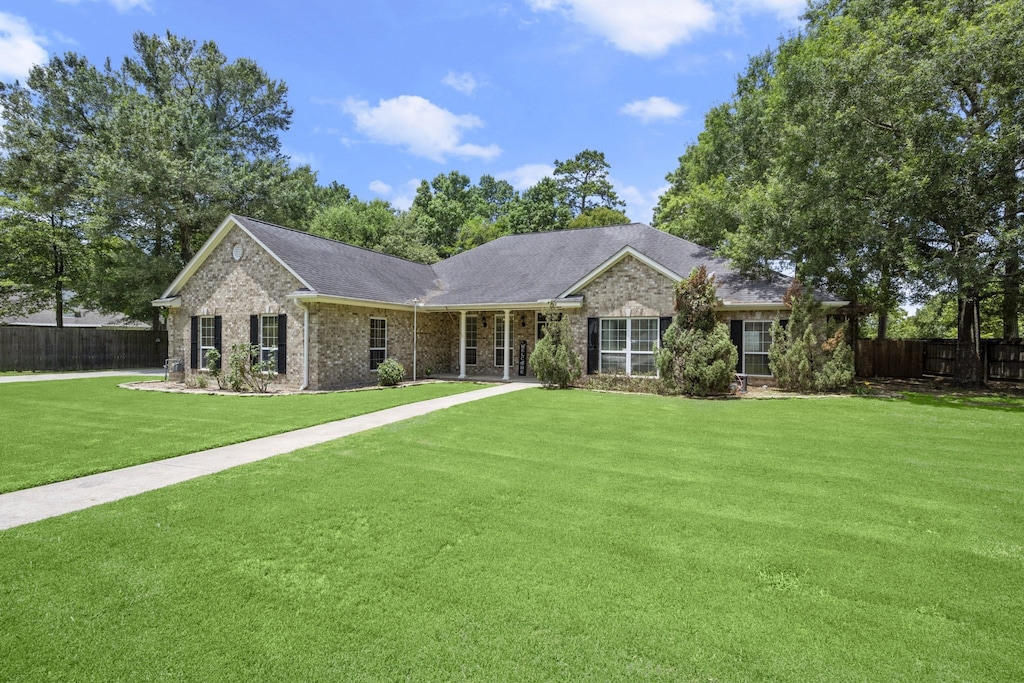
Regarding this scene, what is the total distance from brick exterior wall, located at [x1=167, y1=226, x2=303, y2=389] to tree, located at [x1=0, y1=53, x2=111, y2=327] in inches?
514

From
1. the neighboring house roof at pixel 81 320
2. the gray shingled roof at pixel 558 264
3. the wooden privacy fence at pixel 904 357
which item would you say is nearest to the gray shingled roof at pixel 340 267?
the gray shingled roof at pixel 558 264

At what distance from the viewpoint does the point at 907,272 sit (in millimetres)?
16469

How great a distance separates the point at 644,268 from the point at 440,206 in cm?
3122

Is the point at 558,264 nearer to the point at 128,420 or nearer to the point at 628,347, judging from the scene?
the point at 628,347

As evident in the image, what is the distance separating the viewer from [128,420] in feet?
33.1

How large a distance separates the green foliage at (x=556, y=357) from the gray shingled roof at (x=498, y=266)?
73.8 inches

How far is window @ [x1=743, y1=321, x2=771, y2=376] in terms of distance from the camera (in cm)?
1611

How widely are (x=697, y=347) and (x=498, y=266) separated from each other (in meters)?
11.0

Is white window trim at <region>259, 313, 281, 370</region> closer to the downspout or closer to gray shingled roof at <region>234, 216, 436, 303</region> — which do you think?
the downspout

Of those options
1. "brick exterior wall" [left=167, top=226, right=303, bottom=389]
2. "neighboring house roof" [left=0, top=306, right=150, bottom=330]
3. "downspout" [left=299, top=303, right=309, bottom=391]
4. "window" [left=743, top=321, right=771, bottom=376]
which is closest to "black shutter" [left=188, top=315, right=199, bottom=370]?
"brick exterior wall" [left=167, top=226, right=303, bottom=389]

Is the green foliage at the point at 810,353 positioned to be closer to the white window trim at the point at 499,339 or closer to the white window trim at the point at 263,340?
the white window trim at the point at 499,339

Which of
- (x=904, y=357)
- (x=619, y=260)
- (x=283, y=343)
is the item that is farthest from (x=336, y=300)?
(x=904, y=357)

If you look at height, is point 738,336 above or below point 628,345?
above

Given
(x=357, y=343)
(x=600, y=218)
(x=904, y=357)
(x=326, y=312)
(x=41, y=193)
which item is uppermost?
(x=600, y=218)
